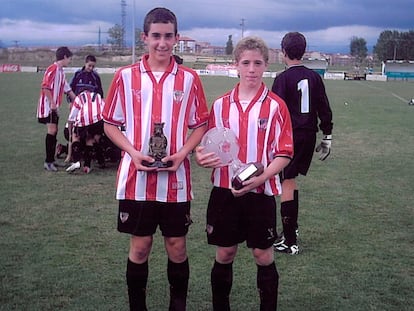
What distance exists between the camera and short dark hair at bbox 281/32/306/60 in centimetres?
532

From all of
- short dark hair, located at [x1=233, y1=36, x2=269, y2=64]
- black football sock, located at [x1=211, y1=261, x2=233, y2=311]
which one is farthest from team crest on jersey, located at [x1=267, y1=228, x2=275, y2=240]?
short dark hair, located at [x1=233, y1=36, x2=269, y2=64]

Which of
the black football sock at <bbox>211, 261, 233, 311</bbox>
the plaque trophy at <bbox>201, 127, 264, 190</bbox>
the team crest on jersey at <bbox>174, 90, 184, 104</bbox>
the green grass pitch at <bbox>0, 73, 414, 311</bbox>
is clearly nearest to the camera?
the plaque trophy at <bbox>201, 127, 264, 190</bbox>

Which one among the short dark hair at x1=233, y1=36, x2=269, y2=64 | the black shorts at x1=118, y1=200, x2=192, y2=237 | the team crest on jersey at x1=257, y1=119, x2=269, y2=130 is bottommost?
the black shorts at x1=118, y1=200, x2=192, y2=237

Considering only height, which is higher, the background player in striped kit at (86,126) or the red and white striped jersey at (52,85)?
the red and white striped jersey at (52,85)

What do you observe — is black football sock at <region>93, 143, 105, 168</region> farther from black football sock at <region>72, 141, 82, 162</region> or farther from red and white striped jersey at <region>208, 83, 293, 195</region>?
red and white striped jersey at <region>208, 83, 293, 195</region>

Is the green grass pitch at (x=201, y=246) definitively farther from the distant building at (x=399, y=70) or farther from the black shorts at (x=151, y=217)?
the distant building at (x=399, y=70)

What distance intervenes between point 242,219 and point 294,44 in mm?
2172


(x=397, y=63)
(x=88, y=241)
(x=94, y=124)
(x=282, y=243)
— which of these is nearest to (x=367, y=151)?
(x=94, y=124)

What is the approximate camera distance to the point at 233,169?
3715 mm

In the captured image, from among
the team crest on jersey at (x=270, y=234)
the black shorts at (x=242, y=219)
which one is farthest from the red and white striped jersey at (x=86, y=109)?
the team crest on jersey at (x=270, y=234)

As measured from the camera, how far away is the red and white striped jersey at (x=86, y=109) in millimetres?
9320

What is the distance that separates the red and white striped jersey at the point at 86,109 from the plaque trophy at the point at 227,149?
5.89 m

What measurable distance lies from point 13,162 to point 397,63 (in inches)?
2110

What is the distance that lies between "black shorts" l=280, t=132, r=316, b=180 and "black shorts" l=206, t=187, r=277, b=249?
5.68 ft
